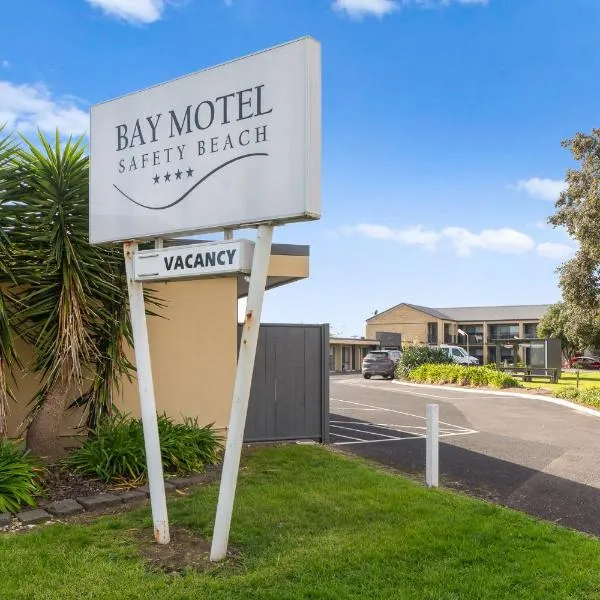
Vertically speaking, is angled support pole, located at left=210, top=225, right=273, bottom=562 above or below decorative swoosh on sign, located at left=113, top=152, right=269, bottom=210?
below

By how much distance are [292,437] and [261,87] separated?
6426mm

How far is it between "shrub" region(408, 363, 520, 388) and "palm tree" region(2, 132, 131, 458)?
2012 centimetres

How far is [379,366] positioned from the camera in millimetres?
31125

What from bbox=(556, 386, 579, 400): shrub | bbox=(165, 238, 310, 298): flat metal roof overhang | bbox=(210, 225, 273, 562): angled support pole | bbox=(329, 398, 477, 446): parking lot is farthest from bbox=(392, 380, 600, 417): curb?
bbox=(210, 225, 273, 562): angled support pole

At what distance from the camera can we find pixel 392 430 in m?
12.1

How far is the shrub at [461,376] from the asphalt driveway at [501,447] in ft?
21.0

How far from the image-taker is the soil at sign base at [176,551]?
14.4 ft

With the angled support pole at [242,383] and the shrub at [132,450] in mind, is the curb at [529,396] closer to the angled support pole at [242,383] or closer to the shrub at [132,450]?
the shrub at [132,450]

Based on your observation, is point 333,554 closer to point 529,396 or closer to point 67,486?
point 67,486

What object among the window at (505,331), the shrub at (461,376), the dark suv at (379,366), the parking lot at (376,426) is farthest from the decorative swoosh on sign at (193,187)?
the window at (505,331)

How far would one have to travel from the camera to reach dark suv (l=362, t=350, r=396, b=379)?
3105 cm

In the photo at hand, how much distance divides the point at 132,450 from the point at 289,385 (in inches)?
134

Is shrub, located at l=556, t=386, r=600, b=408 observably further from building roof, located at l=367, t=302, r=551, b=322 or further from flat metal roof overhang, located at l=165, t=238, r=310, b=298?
building roof, located at l=367, t=302, r=551, b=322

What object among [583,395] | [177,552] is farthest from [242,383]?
[583,395]
